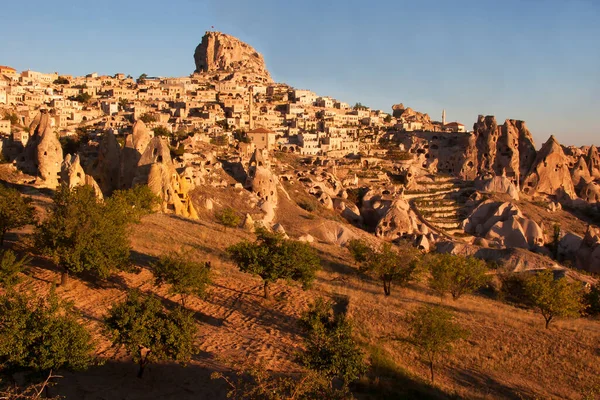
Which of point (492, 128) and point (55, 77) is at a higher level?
point (55, 77)

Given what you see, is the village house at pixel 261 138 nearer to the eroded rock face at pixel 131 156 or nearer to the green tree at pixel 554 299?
the eroded rock face at pixel 131 156

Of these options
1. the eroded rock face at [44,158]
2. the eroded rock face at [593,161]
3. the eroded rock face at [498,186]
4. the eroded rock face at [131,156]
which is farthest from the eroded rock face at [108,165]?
the eroded rock face at [593,161]

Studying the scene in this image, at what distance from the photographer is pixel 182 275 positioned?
18.4m

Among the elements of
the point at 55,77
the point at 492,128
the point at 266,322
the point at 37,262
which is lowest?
the point at 266,322

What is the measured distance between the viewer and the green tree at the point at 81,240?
18.5 m

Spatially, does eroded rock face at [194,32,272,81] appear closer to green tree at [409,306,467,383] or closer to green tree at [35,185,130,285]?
green tree at [35,185,130,285]

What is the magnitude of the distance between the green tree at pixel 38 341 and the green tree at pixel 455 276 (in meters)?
18.0

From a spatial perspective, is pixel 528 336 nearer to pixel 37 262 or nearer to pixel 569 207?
pixel 37 262

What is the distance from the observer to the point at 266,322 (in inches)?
768

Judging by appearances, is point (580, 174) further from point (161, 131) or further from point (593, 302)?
point (161, 131)

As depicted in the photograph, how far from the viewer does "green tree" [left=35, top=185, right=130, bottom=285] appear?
18.5 m

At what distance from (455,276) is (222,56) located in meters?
147

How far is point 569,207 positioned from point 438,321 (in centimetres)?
7164

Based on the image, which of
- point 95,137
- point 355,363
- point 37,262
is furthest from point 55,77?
point 355,363
